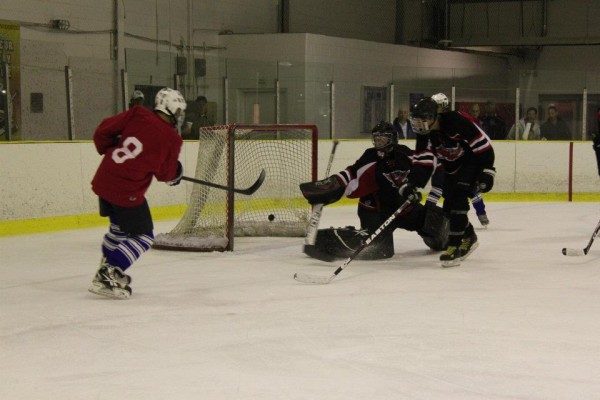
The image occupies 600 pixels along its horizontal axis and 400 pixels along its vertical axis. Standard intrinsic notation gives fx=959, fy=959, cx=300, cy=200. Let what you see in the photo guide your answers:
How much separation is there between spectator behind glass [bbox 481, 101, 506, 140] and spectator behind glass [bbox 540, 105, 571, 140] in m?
0.43

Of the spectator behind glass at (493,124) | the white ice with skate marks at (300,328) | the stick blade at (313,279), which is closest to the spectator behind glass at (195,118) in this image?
the white ice with skate marks at (300,328)

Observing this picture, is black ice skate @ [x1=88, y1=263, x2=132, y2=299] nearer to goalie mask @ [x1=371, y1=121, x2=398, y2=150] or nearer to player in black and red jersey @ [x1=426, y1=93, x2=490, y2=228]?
goalie mask @ [x1=371, y1=121, x2=398, y2=150]

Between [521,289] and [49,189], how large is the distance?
3904 mm

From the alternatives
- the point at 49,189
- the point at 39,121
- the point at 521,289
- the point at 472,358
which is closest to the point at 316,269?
the point at 521,289

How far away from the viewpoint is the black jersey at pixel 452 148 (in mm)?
5355

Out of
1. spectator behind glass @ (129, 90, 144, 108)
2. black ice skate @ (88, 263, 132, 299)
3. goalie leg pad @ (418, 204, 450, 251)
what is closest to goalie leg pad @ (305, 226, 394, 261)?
goalie leg pad @ (418, 204, 450, 251)

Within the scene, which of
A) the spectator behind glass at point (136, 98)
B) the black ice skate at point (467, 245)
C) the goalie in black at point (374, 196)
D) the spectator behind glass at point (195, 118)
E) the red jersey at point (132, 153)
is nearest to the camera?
the red jersey at point (132, 153)

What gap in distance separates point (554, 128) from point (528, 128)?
0.28m

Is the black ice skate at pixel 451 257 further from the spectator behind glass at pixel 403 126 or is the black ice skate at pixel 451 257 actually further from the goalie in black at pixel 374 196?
the spectator behind glass at pixel 403 126

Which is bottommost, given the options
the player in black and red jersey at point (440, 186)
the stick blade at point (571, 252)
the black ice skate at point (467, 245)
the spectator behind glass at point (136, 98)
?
the stick blade at point (571, 252)

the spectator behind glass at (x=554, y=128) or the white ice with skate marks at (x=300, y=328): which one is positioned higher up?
the spectator behind glass at (x=554, y=128)

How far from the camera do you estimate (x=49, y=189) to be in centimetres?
722

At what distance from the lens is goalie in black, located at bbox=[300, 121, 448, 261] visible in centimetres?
570

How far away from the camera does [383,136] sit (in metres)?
5.66
